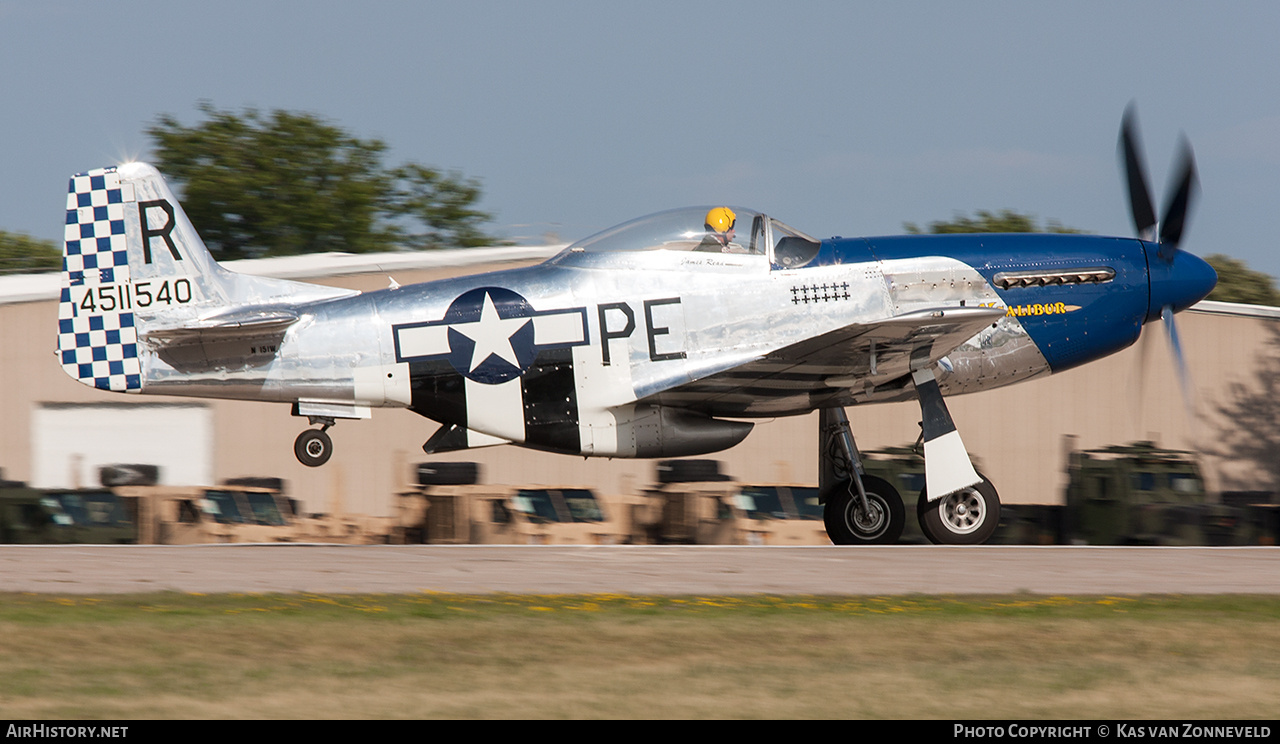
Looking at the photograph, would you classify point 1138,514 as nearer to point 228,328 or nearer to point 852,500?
point 852,500

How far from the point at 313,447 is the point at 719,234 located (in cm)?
487

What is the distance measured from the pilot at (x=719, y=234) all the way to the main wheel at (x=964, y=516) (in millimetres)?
3413

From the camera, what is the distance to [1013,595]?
9.97m

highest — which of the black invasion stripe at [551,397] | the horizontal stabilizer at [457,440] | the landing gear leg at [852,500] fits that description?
the black invasion stripe at [551,397]

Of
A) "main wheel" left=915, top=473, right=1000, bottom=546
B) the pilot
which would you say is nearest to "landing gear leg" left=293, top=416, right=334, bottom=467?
the pilot

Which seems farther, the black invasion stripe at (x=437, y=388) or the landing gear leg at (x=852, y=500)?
the landing gear leg at (x=852, y=500)

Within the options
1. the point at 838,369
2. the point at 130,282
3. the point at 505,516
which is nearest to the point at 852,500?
the point at 838,369

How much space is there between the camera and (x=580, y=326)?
13.8m

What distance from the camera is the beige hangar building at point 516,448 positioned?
77.8 feet

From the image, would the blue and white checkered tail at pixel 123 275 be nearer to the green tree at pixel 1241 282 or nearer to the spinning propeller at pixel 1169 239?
the spinning propeller at pixel 1169 239

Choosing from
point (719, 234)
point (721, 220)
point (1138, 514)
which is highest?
point (721, 220)

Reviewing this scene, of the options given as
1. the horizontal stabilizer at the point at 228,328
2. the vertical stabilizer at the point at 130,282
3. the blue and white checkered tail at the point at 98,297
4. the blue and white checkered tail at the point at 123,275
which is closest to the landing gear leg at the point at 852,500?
the vertical stabilizer at the point at 130,282

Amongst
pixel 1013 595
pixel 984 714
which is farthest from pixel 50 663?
pixel 1013 595

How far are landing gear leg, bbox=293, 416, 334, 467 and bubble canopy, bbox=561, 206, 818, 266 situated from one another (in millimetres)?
3325
